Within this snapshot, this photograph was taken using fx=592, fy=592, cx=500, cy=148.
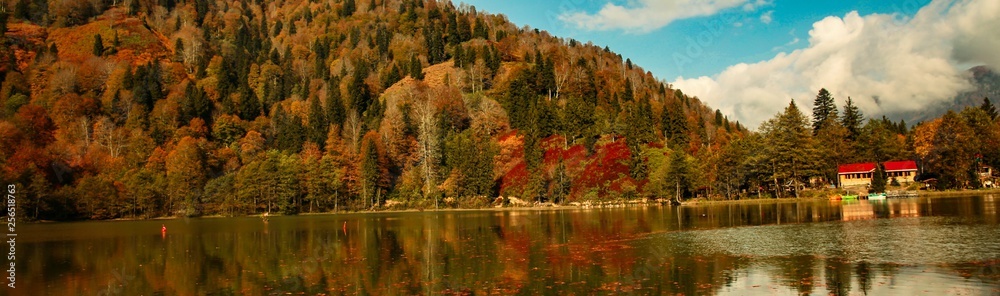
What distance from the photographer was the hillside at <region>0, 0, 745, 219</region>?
4237 inches

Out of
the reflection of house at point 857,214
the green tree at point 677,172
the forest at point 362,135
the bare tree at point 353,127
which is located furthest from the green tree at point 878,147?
the bare tree at point 353,127

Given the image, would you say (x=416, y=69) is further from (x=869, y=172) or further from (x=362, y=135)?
(x=869, y=172)

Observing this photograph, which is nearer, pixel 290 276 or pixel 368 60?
pixel 290 276

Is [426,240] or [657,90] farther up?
[657,90]

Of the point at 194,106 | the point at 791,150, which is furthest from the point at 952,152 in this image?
the point at 194,106

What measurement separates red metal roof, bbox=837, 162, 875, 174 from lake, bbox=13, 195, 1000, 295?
61310 mm

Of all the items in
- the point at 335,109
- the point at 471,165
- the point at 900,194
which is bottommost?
the point at 900,194

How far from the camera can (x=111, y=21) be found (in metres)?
175

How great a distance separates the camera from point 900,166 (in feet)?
350

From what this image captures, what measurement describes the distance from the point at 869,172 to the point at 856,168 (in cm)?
209

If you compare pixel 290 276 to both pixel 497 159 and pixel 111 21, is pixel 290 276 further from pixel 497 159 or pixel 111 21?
pixel 111 21

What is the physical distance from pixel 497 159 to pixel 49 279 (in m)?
95.8

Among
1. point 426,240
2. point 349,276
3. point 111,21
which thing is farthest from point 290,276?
point 111,21

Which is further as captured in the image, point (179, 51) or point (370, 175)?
point (179, 51)
